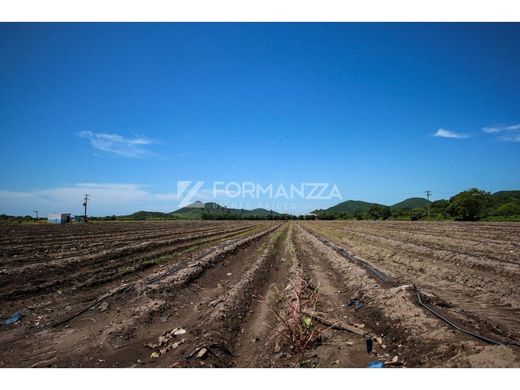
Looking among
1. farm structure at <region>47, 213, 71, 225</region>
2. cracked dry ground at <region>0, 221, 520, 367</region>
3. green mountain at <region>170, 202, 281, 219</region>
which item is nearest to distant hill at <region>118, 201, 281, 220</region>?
green mountain at <region>170, 202, 281, 219</region>

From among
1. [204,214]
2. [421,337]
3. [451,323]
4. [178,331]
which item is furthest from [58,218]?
[451,323]

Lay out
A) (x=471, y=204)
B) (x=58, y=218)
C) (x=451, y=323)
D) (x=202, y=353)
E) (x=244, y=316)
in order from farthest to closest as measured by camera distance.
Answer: (x=58, y=218)
(x=471, y=204)
(x=244, y=316)
(x=451, y=323)
(x=202, y=353)

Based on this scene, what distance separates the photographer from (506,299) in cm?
691

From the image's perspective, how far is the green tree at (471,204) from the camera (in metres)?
51.8

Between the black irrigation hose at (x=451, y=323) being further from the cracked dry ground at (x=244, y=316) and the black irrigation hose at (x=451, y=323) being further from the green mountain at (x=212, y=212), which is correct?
the green mountain at (x=212, y=212)

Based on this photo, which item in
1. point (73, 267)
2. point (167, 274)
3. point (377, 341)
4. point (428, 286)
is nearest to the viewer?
point (377, 341)

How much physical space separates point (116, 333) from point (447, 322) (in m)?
6.12

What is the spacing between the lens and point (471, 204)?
51.8m

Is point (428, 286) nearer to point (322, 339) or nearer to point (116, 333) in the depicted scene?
point (322, 339)

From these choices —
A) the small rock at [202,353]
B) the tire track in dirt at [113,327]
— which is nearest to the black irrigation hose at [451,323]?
the small rock at [202,353]

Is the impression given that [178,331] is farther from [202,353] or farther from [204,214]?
[204,214]

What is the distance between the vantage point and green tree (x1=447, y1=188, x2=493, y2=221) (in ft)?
170

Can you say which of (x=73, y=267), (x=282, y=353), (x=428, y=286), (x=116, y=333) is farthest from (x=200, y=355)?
(x=73, y=267)

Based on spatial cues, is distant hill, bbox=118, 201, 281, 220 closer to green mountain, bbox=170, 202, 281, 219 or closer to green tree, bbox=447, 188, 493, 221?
green mountain, bbox=170, 202, 281, 219
